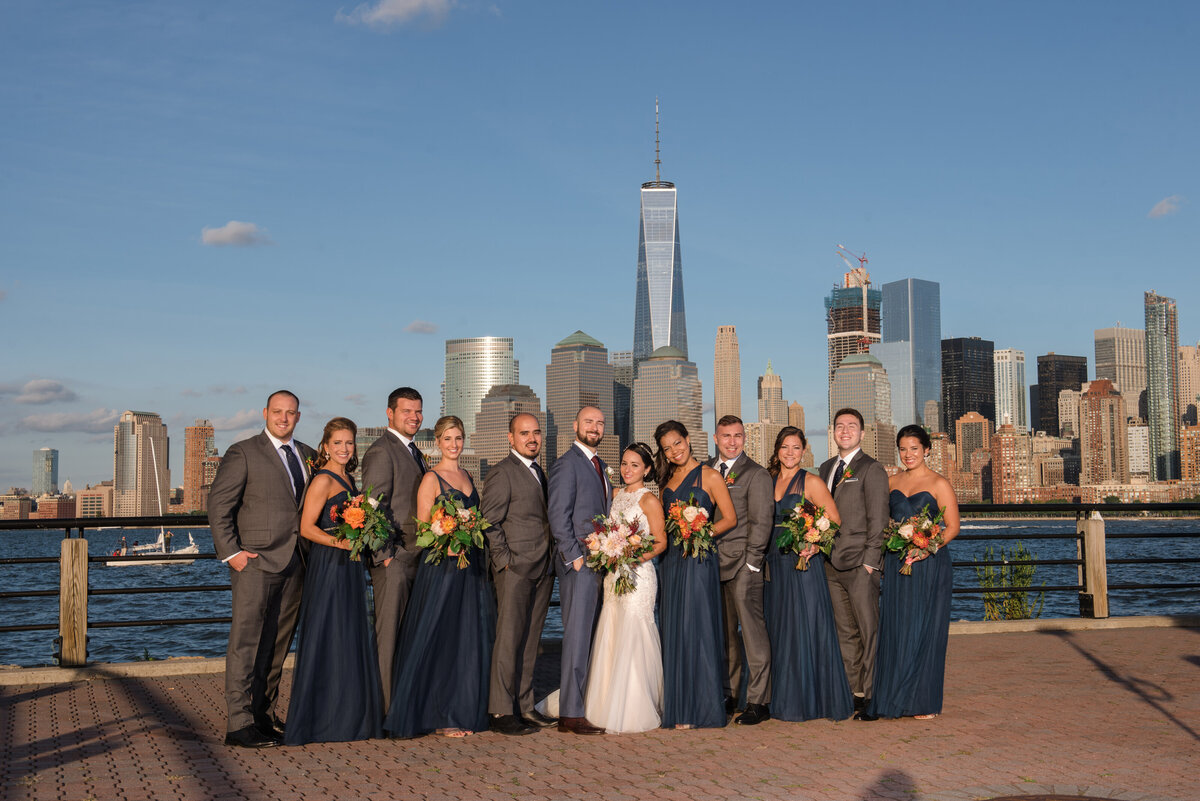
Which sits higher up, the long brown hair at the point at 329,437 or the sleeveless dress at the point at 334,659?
the long brown hair at the point at 329,437

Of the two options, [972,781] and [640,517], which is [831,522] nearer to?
[640,517]

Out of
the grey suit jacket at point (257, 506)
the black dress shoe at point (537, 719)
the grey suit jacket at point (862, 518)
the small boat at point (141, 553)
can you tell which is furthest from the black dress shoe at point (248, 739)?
the small boat at point (141, 553)

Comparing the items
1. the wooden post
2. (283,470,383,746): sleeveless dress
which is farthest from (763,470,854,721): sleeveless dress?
the wooden post

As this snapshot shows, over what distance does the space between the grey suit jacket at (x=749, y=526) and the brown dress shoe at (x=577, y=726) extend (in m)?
1.44

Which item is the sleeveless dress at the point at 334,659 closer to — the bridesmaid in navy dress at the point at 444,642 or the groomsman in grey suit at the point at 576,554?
the bridesmaid in navy dress at the point at 444,642

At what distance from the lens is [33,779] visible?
6008 millimetres

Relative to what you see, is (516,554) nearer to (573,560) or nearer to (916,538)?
(573,560)

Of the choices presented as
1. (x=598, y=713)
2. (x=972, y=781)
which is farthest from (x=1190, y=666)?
(x=598, y=713)

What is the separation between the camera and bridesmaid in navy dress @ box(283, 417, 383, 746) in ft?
23.5

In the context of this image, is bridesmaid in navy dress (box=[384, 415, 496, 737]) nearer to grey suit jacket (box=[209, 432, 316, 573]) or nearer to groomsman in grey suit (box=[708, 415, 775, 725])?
grey suit jacket (box=[209, 432, 316, 573])

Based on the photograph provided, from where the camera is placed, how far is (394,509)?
7703 mm

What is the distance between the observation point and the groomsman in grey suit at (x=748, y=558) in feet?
25.8

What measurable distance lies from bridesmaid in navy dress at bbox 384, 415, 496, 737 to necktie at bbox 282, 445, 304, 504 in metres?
0.80

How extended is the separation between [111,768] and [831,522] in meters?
4.88
